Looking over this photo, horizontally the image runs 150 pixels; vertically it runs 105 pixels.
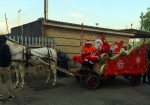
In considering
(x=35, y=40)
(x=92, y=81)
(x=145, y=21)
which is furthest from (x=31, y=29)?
(x=145, y=21)

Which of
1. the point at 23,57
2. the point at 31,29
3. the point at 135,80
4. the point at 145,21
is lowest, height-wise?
the point at 135,80

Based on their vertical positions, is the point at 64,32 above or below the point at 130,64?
above

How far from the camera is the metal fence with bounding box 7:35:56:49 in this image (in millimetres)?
7558

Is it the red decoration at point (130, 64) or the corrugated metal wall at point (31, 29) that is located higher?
the corrugated metal wall at point (31, 29)

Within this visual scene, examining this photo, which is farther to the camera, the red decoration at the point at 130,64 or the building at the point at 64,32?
the building at the point at 64,32

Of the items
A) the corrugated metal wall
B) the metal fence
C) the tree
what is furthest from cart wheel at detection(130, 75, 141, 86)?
the tree

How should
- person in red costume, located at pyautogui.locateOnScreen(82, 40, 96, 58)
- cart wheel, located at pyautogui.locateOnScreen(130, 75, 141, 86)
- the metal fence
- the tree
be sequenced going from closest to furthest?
person in red costume, located at pyautogui.locateOnScreen(82, 40, 96, 58) < cart wheel, located at pyautogui.locateOnScreen(130, 75, 141, 86) < the metal fence < the tree

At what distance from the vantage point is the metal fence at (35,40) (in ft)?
24.8

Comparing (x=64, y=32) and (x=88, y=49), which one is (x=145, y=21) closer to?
(x=64, y=32)

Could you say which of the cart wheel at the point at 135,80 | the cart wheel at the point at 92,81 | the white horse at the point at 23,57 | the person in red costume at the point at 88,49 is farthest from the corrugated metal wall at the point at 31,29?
the cart wheel at the point at 135,80

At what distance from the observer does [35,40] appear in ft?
26.5

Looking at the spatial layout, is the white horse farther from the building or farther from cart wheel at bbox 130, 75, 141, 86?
cart wheel at bbox 130, 75, 141, 86

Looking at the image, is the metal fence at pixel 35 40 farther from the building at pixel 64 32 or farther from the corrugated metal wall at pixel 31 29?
the corrugated metal wall at pixel 31 29

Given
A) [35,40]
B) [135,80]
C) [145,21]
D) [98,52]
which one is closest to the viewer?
[98,52]
